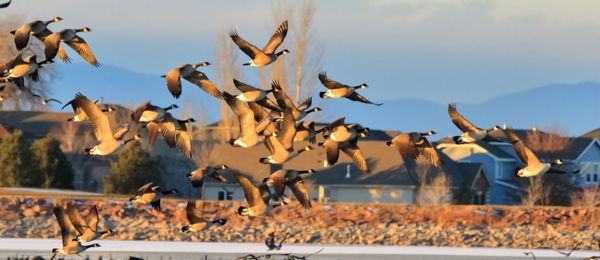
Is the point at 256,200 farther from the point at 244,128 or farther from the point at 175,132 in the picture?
the point at 175,132

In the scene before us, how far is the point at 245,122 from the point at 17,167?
3885 cm

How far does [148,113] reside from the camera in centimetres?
1878

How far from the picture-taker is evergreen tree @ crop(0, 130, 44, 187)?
56.4 meters

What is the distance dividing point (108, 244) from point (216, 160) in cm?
2594

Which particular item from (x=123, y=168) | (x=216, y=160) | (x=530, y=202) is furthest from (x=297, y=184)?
(x=216, y=160)

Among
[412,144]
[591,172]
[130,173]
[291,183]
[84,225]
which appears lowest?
[84,225]

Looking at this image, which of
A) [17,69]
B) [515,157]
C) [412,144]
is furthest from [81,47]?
[515,157]

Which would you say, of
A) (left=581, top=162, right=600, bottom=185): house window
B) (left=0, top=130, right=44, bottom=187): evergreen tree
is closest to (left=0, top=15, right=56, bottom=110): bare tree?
(left=0, top=130, right=44, bottom=187): evergreen tree

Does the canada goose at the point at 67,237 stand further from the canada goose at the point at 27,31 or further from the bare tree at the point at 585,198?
the bare tree at the point at 585,198

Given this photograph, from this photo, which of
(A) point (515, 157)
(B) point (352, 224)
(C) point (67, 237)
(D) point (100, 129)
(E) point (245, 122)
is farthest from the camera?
(A) point (515, 157)

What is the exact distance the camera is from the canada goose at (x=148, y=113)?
1864cm

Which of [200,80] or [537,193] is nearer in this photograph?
[200,80]

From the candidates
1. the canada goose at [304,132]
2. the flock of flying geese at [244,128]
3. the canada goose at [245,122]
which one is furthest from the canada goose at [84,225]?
the canada goose at [304,132]

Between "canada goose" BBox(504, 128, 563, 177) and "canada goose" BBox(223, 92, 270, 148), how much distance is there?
12.3ft
